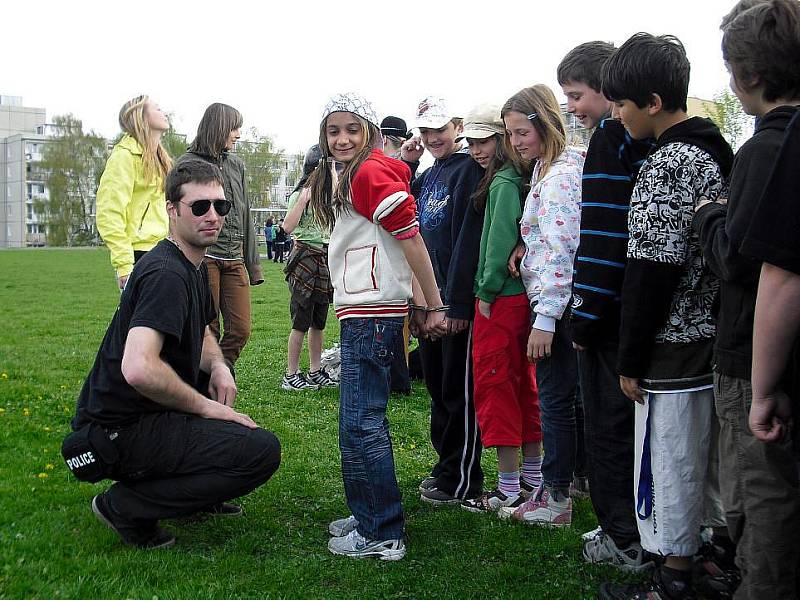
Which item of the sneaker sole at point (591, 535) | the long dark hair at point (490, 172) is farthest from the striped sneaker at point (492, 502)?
the long dark hair at point (490, 172)

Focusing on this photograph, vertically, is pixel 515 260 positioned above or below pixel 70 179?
below

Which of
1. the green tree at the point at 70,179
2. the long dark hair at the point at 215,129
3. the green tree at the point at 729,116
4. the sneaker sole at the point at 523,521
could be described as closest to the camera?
the sneaker sole at the point at 523,521

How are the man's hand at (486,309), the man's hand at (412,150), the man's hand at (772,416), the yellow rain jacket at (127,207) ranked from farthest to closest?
1. the man's hand at (412,150)
2. the yellow rain jacket at (127,207)
3. the man's hand at (486,309)
4. the man's hand at (772,416)

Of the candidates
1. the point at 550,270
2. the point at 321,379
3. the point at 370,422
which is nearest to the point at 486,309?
the point at 550,270

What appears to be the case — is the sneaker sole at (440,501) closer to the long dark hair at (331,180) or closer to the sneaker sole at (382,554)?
the sneaker sole at (382,554)

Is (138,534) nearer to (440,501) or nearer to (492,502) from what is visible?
(440,501)

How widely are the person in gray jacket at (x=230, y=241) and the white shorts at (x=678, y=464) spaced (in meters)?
3.68

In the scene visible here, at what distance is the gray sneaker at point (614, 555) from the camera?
372 centimetres

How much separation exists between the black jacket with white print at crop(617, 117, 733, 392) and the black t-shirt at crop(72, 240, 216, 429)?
2096 mm

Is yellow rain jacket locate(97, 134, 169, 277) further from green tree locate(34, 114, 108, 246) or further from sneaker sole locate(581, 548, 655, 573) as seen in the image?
green tree locate(34, 114, 108, 246)

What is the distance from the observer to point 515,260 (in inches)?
175

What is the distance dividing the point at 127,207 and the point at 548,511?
359cm

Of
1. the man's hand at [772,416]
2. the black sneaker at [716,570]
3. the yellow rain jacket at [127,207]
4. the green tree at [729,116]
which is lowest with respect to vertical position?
the black sneaker at [716,570]

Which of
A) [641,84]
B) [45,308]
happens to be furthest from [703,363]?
[45,308]
